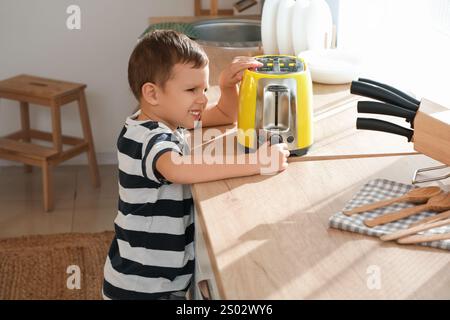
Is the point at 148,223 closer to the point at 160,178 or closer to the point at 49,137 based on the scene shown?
the point at 160,178

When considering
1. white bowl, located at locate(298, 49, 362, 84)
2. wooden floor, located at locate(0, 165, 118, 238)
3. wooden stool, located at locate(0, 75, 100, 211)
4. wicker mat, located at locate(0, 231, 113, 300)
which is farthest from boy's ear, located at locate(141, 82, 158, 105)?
wooden stool, located at locate(0, 75, 100, 211)

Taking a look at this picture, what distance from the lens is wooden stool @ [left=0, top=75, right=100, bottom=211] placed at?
3.22 m

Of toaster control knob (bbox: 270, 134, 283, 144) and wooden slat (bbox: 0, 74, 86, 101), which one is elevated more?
toaster control knob (bbox: 270, 134, 283, 144)

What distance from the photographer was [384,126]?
134 centimetres

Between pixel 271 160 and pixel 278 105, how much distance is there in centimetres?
12

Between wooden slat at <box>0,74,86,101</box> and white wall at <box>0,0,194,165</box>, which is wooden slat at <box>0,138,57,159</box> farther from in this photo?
white wall at <box>0,0,194,165</box>

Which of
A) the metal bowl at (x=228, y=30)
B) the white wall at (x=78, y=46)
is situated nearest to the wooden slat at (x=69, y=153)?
the white wall at (x=78, y=46)

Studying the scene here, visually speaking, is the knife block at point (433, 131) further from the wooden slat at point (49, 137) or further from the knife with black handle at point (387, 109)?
the wooden slat at point (49, 137)

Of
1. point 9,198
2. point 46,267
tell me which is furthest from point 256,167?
point 9,198

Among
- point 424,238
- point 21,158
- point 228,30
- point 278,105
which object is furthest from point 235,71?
point 21,158

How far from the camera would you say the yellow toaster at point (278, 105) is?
1443 mm

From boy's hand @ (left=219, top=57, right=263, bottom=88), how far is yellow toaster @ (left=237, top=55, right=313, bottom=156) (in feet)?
0.20

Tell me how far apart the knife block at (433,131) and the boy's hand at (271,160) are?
256 millimetres

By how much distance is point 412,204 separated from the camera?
124cm
